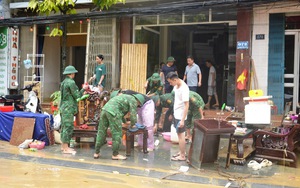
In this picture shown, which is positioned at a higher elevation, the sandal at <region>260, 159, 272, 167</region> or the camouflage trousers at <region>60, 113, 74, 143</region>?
the camouflage trousers at <region>60, 113, 74, 143</region>

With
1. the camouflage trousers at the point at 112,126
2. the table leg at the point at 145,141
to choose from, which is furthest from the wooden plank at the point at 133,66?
the camouflage trousers at the point at 112,126

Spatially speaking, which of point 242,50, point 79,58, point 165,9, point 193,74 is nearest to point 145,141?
point 193,74

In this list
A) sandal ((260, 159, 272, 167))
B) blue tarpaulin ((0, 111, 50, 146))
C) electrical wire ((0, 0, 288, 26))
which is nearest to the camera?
sandal ((260, 159, 272, 167))

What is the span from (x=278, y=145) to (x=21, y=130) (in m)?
5.92

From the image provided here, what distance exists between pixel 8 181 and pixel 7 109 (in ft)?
13.9

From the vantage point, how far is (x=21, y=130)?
9148 millimetres

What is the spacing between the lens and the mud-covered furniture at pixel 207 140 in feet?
22.1

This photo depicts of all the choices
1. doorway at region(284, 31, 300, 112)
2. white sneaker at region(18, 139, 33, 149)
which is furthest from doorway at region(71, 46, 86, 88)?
doorway at region(284, 31, 300, 112)

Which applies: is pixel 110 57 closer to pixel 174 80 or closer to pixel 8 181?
pixel 174 80

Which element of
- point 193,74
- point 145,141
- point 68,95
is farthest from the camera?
point 193,74

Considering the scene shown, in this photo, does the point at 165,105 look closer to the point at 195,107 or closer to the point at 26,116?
the point at 195,107

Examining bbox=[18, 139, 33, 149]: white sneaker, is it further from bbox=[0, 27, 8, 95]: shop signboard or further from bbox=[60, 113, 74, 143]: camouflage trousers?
bbox=[0, 27, 8, 95]: shop signboard

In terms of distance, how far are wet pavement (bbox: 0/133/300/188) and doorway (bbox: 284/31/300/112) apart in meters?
5.22

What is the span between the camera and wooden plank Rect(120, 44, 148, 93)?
44.0 ft
